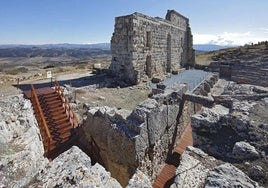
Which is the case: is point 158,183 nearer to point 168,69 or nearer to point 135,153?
point 135,153

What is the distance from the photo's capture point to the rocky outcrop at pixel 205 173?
402cm

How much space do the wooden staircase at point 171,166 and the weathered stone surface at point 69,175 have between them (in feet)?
15.1

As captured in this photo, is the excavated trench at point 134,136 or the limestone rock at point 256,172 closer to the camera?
the limestone rock at point 256,172

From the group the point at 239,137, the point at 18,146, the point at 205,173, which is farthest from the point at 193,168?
the point at 18,146

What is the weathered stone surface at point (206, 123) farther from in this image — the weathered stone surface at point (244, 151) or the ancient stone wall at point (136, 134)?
the ancient stone wall at point (136, 134)

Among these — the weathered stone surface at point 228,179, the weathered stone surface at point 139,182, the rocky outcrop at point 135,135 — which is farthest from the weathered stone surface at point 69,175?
the rocky outcrop at point 135,135

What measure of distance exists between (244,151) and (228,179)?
129 cm

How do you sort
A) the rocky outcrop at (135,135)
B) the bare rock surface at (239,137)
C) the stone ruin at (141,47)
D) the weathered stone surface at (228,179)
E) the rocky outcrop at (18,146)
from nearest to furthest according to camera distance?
1. the weathered stone surface at (228,179)
2. the rocky outcrop at (18,146)
3. the bare rock surface at (239,137)
4. the rocky outcrop at (135,135)
5. the stone ruin at (141,47)

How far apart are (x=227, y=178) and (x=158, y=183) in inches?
179

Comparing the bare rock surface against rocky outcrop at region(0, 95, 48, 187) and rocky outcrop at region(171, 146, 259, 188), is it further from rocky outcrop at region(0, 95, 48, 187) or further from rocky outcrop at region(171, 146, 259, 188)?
rocky outcrop at region(0, 95, 48, 187)

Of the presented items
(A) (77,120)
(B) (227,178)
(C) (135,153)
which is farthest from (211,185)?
(A) (77,120)

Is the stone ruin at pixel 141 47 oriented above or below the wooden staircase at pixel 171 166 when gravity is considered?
above

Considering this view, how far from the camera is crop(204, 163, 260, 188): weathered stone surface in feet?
12.9

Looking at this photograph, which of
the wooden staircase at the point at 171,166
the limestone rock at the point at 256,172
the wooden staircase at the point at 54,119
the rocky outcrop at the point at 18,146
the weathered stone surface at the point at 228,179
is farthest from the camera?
the wooden staircase at the point at 54,119
